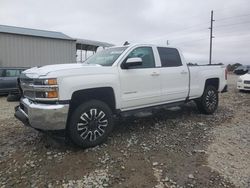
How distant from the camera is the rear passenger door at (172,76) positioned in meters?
6.13

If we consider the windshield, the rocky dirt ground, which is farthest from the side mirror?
the rocky dirt ground

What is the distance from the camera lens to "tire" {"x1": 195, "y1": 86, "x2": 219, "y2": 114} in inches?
293

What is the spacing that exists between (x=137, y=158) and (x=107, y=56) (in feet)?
7.80

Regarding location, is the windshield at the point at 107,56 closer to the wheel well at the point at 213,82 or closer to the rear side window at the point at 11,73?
the wheel well at the point at 213,82

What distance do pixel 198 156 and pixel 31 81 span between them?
3124 millimetres

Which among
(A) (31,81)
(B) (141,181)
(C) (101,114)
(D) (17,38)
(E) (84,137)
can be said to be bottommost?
(B) (141,181)

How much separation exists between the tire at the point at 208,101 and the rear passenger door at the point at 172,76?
0.93 meters

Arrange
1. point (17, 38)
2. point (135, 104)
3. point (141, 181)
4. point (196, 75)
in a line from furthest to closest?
point (17, 38), point (196, 75), point (135, 104), point (141, 181)

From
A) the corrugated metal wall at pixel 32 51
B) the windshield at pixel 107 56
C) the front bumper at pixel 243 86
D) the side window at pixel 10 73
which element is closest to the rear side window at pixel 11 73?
the side window at pixel 10 73

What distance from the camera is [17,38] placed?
1886cm

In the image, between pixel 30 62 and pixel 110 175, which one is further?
pixel 30 62

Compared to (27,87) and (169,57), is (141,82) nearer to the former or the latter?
(169,57)

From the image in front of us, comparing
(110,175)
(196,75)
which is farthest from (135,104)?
(196,75)

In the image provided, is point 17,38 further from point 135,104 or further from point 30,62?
point 135,104
